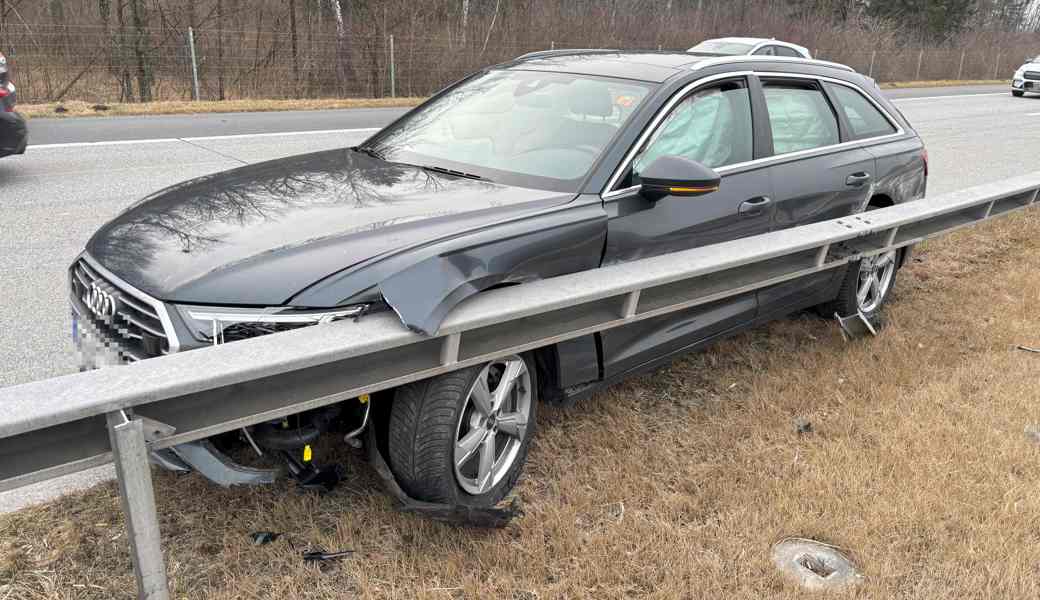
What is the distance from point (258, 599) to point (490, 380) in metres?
1.11

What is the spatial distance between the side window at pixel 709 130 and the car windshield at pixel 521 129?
0.20m

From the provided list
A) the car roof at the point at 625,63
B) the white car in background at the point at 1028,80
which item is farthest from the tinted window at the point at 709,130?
the white car in background at the point at 1028,80

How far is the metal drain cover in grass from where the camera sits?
2.87 m

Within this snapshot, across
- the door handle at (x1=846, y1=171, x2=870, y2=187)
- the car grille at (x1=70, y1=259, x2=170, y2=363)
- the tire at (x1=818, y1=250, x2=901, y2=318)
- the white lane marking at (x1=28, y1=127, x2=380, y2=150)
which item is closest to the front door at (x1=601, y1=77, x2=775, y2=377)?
the door handle at (x1=846, y1=171, x2=870, y2=187)

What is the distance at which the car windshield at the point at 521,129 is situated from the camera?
373cm

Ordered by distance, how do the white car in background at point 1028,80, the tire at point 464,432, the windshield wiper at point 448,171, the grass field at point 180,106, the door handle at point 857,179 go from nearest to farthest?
1. the tire at point 464,432
2. the windshield wiper at point 448,171
3. the door handle at point 857,179
4. the grass field at point 180,106
5. the white car in background at point 1028,80

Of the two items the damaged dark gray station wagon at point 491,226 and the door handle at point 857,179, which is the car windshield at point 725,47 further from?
the door handle at point 857,179

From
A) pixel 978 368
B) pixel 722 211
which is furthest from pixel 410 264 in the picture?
pixel 978 368

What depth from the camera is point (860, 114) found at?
526cm

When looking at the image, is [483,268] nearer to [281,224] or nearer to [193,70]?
[281,224]

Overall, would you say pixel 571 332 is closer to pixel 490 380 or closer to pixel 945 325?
pixel 490 380

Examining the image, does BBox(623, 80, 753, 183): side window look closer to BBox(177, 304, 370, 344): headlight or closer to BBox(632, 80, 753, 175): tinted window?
BBox(632, 80, 753, 175): tinted window

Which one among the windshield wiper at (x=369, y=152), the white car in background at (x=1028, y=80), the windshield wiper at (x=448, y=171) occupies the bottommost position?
the white car in background at (x=1028, y=80)

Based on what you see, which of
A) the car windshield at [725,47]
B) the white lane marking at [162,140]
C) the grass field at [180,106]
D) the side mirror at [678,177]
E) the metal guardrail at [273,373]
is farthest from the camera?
the car windshield at [725,47]
